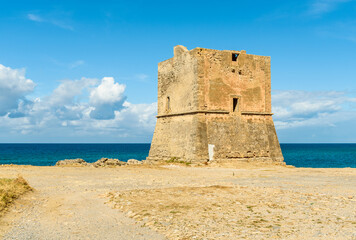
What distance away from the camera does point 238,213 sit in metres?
8.35

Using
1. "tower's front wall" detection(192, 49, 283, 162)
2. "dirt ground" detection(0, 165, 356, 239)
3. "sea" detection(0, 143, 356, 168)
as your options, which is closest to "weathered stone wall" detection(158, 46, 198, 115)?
"tower's front wall" detection(192, 49, 283, 162)

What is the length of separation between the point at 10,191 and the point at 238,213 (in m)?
6.80

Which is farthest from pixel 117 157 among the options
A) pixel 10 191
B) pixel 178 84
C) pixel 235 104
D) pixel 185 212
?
pixel 185 212

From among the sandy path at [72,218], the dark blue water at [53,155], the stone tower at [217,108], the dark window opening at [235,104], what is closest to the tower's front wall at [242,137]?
the stone tower at [217,108]

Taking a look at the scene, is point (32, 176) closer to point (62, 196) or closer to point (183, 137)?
point (62, 196)

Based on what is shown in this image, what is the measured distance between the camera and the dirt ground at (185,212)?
6841 mm

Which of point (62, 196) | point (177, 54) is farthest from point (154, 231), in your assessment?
point (177, 54)

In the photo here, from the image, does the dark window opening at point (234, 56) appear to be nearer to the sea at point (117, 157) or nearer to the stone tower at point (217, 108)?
the stone tower at point (217, 108)

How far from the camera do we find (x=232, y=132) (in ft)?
80.1

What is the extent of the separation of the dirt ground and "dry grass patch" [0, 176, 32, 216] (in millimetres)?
303

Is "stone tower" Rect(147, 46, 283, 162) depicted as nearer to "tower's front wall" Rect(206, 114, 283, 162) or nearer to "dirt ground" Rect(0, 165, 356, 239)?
"tower's front wall" Rect(206, 114, 283, 162)

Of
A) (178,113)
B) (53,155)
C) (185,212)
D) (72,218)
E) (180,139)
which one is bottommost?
(53,155)

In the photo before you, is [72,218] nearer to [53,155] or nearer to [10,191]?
[10,191]

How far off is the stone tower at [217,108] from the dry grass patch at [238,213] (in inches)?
469
